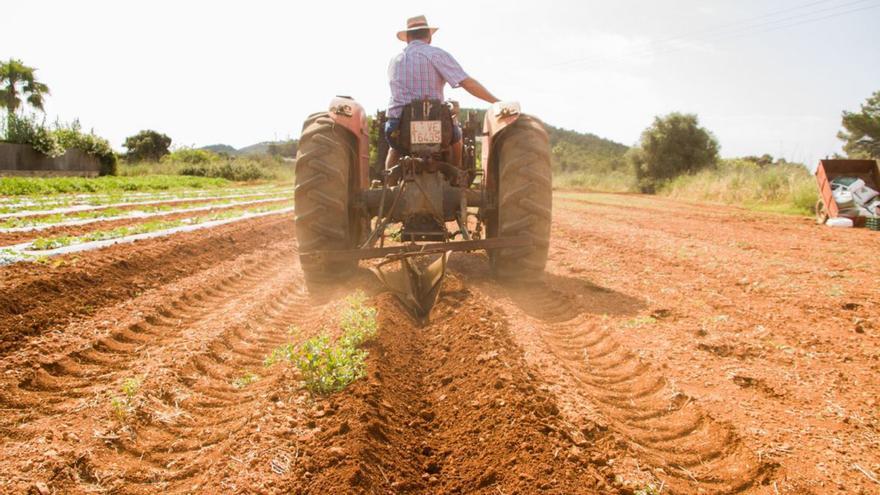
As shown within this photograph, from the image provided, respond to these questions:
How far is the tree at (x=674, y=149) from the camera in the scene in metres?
28.7

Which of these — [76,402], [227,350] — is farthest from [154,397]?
[227,350]

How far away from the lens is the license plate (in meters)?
4.92

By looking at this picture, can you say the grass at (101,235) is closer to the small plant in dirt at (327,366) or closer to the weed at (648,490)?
the small plant in dirt at (327,366)

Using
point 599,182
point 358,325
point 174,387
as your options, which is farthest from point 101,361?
point 599,182

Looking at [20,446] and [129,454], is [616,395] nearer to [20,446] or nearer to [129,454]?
[129,454]

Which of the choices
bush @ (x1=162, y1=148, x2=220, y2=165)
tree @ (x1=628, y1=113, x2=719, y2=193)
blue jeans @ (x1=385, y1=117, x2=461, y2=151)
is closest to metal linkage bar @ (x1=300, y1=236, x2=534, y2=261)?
blue jeans @ (x1=385, y1=117, x2=461, y2=151)

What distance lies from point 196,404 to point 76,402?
23.5 inches

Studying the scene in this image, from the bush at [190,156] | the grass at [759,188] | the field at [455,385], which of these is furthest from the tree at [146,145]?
the field at [455,385]

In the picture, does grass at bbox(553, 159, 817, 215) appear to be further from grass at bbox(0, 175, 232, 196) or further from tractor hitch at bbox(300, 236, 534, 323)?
grass at bbox(0, 175, 232, 196)

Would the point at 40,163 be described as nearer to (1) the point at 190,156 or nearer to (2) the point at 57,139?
(2) the point at 57,139

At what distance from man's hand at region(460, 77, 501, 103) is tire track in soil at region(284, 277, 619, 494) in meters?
2.60

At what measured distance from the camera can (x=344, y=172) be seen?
16.7ft

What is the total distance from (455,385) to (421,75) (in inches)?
122

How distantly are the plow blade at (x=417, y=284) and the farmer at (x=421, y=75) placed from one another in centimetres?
140
